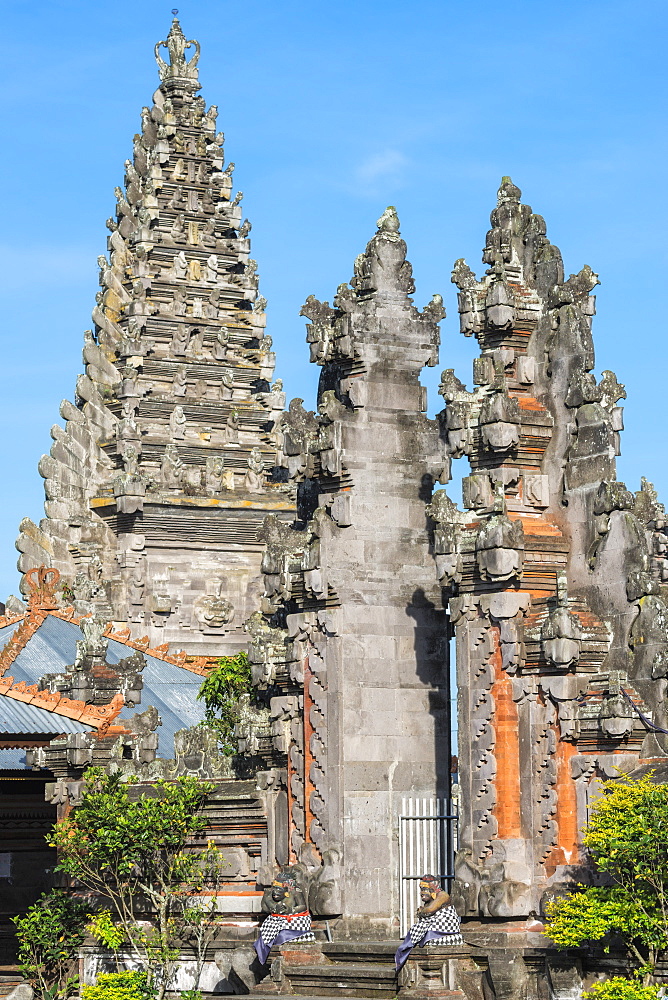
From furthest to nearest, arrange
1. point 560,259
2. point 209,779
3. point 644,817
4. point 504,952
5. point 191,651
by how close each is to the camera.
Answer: point 191,651 < point 209,779 < point 560,259 < point 504,952 < point 644,817

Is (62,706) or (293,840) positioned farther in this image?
(62,706)

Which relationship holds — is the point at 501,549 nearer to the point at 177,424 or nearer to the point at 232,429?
the point at 177,424

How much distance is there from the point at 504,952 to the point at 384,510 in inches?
371

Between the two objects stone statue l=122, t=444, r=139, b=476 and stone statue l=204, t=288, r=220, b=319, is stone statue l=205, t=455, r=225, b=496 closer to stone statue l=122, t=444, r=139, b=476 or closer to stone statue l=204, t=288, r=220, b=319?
stone statue l=122, t=444, r=139, b=476

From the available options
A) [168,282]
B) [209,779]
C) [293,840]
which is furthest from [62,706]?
→ [168,282]

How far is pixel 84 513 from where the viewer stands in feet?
232

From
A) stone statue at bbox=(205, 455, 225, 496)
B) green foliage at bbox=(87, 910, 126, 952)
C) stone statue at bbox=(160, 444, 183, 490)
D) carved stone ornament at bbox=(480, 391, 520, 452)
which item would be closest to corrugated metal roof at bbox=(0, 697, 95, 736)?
green foliage at bbox=(87, 910, 126, 952)

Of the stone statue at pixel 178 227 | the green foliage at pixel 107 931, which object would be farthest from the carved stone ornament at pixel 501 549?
the stone statue at pixel 178 227

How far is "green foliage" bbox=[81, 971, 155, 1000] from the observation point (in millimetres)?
39719

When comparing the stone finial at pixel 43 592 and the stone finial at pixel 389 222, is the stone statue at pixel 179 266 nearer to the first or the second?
the stone finial at pixel 43 592

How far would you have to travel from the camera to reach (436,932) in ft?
117

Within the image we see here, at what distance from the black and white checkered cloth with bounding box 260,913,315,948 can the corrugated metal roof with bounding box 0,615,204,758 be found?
7175 mm

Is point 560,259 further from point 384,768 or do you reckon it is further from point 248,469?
Answer: point 248,469

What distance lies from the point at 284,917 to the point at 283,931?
284mm
